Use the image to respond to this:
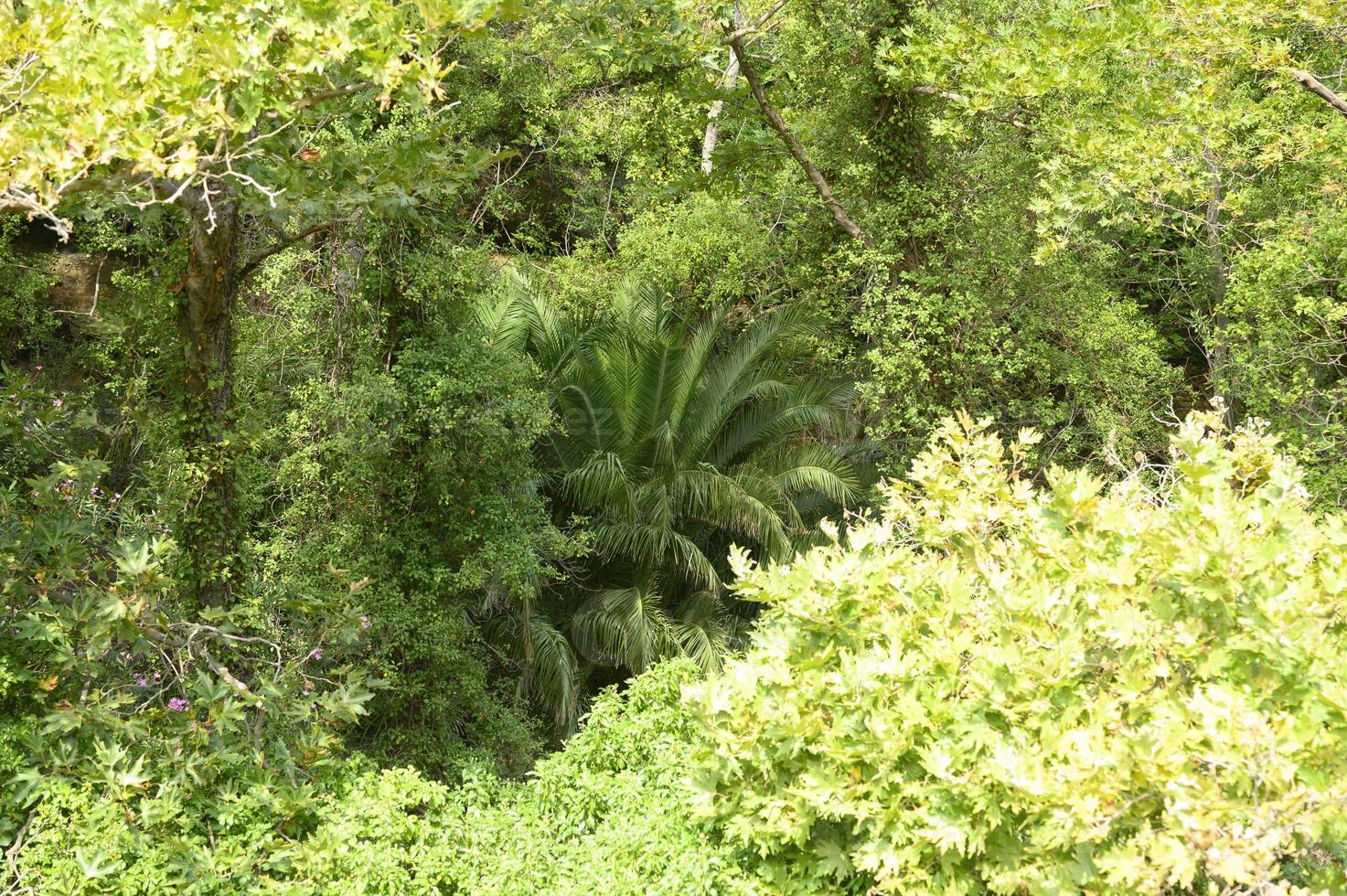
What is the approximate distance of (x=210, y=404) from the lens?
18.8 feet

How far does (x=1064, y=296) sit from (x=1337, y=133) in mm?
2471

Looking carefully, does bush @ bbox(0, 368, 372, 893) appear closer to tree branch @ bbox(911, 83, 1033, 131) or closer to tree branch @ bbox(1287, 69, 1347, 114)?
tree branch @ bbox(1287, 69, 1347, 114)

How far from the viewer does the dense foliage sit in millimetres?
3137

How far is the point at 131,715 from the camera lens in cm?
422

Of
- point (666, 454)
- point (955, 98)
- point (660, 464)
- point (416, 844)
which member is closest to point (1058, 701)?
point (416, 844)

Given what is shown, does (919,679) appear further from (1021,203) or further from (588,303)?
(588,303)

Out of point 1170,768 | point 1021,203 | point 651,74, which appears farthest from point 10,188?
point 1021,203

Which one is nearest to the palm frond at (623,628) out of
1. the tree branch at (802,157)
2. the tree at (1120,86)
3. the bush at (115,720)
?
the tree branch at (802,157)

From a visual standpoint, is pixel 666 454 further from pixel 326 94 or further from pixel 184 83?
pixel 184 83

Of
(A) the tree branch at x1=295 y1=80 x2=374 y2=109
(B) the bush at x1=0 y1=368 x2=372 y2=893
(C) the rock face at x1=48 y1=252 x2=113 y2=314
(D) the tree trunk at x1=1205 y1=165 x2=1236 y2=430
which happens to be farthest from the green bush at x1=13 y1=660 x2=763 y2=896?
(C) the rock face at x1=48 y1=252 x2=113 y2=314

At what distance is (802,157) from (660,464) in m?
3.02

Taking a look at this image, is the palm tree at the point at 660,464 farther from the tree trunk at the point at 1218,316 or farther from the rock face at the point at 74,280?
the rock face at the point at 74,280

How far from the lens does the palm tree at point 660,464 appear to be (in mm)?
9578

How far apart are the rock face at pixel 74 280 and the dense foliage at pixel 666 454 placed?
5.1 inches
